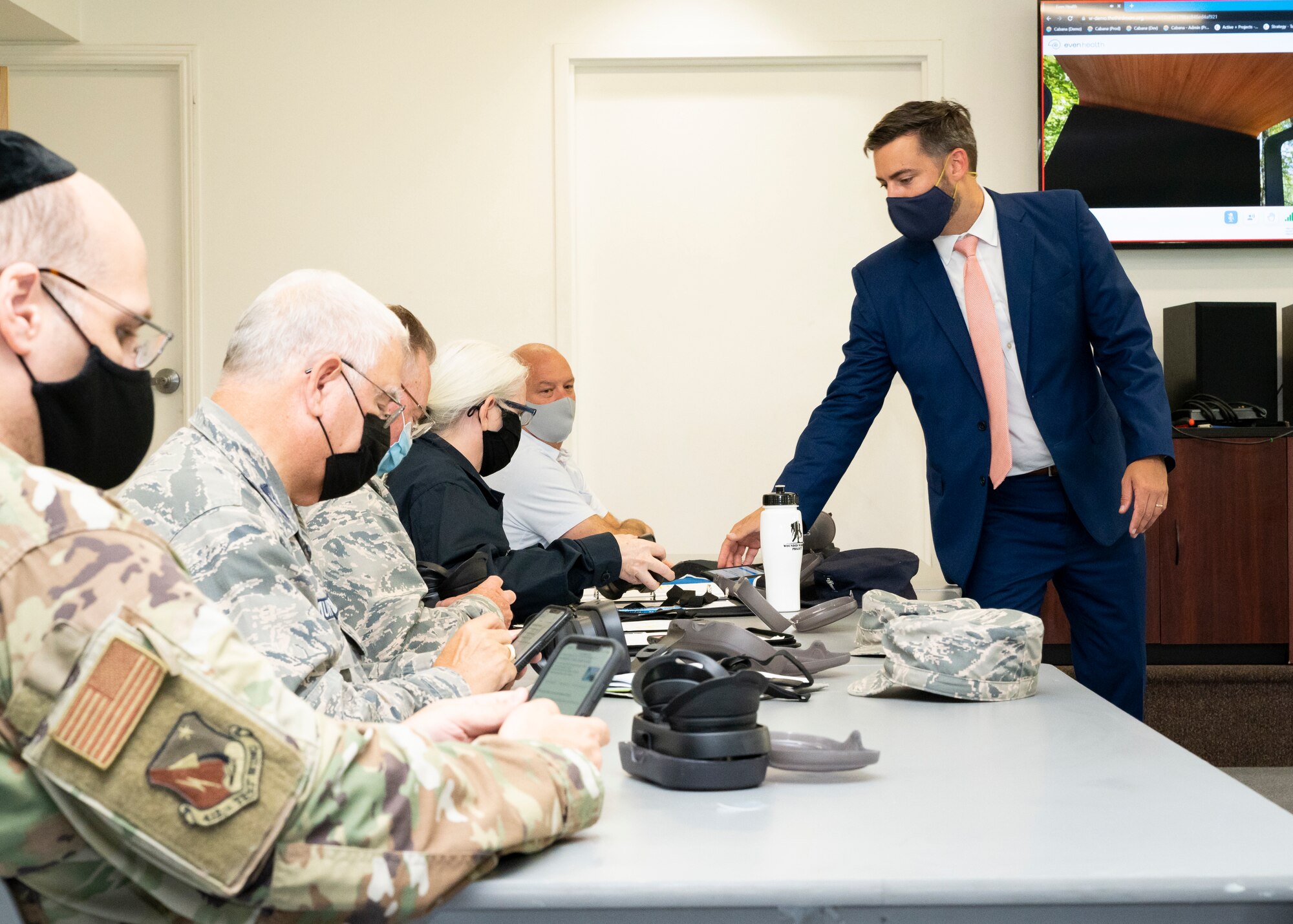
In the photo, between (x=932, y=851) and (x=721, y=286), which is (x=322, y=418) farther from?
(x=721, y=286)

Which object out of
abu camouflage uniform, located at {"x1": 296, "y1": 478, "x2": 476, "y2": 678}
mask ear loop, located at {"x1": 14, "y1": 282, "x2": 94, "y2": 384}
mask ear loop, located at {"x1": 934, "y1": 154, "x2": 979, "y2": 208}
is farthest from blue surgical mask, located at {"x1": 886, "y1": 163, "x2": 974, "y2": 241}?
mask ear loop, located at {"x1": 14, "y1": 282, "x2": 94, "y2": 384}

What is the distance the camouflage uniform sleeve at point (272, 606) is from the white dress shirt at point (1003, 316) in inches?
A: 65.2

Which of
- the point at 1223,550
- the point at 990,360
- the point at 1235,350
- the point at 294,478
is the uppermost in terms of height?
the point at 1235,350

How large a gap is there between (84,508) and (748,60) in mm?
3962

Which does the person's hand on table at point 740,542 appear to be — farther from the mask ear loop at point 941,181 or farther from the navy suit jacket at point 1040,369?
the mask ear loop at point 941,181

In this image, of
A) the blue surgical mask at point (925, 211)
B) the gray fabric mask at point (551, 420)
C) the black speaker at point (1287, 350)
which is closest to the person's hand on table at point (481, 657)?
the blue surgical mask at point (925, 211)

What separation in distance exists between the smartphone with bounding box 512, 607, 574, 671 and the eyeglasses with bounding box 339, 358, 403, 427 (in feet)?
1.11

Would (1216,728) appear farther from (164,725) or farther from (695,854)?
(164,725)

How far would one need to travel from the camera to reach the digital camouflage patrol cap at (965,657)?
134 centimetres

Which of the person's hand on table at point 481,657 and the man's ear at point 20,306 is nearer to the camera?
the man's ear at point 20,306

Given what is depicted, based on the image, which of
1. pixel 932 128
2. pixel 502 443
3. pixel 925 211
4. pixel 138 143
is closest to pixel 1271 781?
pixel 925 211

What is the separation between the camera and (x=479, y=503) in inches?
91.4

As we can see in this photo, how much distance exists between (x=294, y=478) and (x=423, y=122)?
10.4 ft

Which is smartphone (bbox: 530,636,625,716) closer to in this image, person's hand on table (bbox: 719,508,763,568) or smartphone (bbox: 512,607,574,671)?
smartphone (bbox: 512,607,574,671)
